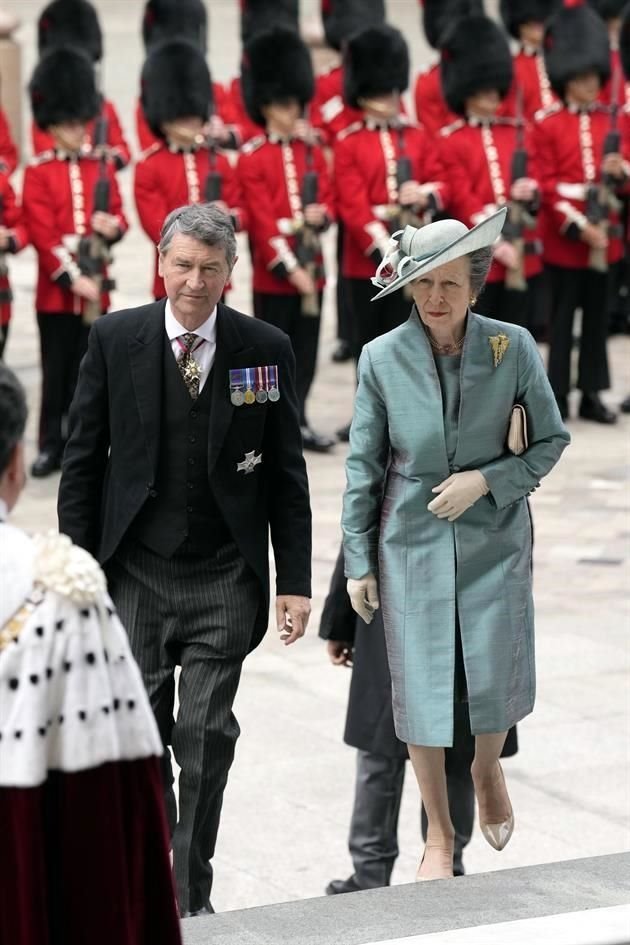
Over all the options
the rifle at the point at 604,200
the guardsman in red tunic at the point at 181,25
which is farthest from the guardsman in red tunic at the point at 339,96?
the rifle at the point at 604,200

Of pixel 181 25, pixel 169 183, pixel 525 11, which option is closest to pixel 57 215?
pixel 169 183

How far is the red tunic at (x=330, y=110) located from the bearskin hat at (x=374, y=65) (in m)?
0.14

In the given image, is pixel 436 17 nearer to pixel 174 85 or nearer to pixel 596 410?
pixel 174 85

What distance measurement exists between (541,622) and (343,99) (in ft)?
14.6

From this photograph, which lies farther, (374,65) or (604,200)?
(374,65)

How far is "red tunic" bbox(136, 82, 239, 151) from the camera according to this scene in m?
11.5

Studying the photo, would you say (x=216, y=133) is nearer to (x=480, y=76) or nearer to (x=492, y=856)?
(x=480, y=76)

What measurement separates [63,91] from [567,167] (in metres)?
2.57

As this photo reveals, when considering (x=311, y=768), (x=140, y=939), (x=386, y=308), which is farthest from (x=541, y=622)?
(x=140, y=939)

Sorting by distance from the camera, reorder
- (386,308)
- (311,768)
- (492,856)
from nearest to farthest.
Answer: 1. (492,856)
2. (311,768)
3. (386,308)

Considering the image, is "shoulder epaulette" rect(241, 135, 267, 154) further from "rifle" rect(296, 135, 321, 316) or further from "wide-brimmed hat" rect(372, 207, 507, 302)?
"wide-brimmed hat" rect(372, 207, 507, 302)

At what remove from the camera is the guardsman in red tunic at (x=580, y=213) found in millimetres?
10562

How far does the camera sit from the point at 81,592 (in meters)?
2.78

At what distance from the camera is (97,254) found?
31.8ft
